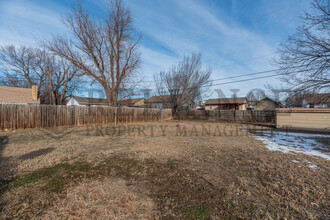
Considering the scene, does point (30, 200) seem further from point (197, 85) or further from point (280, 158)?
point (197, 85)

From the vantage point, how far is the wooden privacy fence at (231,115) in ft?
49.6

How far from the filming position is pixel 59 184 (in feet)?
8.25

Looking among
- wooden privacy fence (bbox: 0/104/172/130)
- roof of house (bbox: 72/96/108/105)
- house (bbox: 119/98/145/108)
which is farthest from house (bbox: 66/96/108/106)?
wooden privacy fence (bbox: 0/104/172/130)

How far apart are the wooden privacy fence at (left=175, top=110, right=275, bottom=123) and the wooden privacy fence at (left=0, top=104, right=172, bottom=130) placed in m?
8.68

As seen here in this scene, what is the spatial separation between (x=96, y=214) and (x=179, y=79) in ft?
63.3

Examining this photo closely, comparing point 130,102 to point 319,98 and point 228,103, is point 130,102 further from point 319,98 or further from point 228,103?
point 228,103

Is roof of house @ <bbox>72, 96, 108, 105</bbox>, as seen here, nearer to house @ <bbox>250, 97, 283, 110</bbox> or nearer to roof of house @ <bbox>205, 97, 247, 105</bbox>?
roof of house @ <bbox>205, 97, 247, 105</bbox>

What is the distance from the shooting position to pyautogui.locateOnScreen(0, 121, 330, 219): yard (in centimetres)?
186

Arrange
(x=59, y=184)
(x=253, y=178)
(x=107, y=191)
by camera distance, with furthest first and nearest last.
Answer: (x=253, y=178) < (x=59, y=184) < (x=107, y=191)

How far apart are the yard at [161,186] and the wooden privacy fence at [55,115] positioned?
17.1 feet

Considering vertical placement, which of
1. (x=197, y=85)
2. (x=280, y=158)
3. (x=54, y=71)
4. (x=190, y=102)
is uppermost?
(x=54, y=71)

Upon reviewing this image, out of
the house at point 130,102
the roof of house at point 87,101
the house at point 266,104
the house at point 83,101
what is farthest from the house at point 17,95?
the house at point 266,104

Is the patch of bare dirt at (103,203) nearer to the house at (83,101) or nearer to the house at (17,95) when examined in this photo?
the house at (17,95)

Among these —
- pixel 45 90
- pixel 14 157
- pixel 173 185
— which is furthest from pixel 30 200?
pixel 45 90
